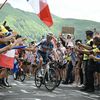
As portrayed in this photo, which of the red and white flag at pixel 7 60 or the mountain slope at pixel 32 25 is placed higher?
the mountain slope at pixel 32 25

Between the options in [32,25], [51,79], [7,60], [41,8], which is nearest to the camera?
[7,60]

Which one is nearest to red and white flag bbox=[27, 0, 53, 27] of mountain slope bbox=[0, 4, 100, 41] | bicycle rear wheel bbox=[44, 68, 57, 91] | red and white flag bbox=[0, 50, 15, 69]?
red and white flag bbox=[0, 50, 15, 69]

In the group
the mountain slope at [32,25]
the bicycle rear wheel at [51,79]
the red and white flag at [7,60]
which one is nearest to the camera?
the red and white flag at [7,60]

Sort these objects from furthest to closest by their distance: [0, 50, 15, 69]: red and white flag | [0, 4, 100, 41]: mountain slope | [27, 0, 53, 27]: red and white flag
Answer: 1. [0, 4, 100, 41]: mountain slope
2. [27, 0, 53, 27]: red and white flag
3. [0, 50, 15, 69]: red and white flag

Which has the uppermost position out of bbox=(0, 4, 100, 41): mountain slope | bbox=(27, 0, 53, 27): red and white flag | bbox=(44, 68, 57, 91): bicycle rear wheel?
bbox=(0, 4, 100, 41): mountain slope

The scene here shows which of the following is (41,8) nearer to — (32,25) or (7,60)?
(7,60)

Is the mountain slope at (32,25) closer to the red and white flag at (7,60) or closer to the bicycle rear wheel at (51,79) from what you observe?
the bicycle rear wheel at (51,79)

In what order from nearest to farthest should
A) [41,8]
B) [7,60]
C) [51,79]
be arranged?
[7,60] < [41,8] < [51,79]

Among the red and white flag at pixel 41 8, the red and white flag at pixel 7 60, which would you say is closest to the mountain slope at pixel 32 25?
the red and white flag at pixel 41 8

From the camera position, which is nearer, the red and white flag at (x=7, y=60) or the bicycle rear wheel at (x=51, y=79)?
the red and white flag at (x=7, y=60)

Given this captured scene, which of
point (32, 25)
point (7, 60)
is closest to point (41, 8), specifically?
point (7, 60)

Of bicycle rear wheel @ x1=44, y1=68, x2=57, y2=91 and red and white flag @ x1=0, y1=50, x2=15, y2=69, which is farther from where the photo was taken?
bicycle rear wheel @ x1=44, y1=68, x2=57, y2=91

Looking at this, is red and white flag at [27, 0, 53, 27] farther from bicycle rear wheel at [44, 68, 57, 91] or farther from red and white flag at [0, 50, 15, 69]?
bicycle rear wheel at [44, 68, 57, 91]

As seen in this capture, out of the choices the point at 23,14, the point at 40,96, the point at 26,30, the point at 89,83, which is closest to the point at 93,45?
the point at 89,83
